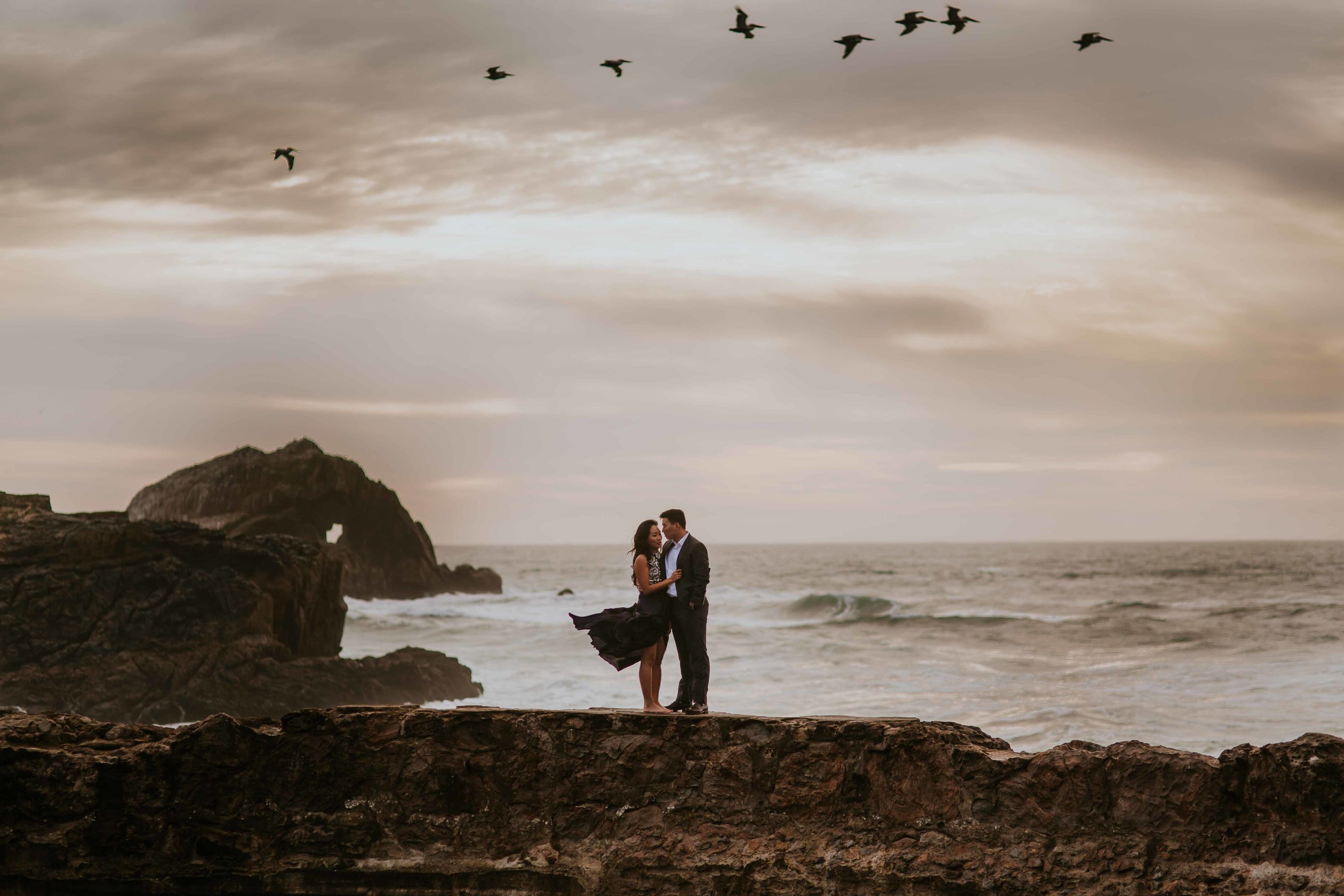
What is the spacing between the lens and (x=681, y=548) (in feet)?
28.7

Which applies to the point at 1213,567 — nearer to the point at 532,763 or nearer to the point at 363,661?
the point at 363,661

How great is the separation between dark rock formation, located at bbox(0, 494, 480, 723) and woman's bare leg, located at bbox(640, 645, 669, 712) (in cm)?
1266

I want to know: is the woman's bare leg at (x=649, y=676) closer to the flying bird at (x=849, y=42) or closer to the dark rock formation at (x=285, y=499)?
the flying bird at (x=849, y=42)

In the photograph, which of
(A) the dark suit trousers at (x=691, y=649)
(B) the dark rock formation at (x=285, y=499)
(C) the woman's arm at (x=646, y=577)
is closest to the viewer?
(A) the dark suit trousers at (x=691, y=649)

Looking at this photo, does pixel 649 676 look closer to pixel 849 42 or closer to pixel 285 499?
pixel 849 42

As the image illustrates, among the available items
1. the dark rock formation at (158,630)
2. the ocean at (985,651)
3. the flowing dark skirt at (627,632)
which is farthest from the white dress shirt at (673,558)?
the dark rock formation at (158,630)

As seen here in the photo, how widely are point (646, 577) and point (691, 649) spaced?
0.68m

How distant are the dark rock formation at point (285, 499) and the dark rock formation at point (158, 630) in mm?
12198

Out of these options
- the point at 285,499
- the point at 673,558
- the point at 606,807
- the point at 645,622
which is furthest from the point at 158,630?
the point at 285,499

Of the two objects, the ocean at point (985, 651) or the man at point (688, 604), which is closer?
the man at point (688, 604)

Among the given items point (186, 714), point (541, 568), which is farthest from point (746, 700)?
point (541, 568)

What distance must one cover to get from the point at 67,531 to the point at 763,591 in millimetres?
44748

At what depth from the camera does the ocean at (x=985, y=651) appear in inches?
762

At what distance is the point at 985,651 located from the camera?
3095cm
